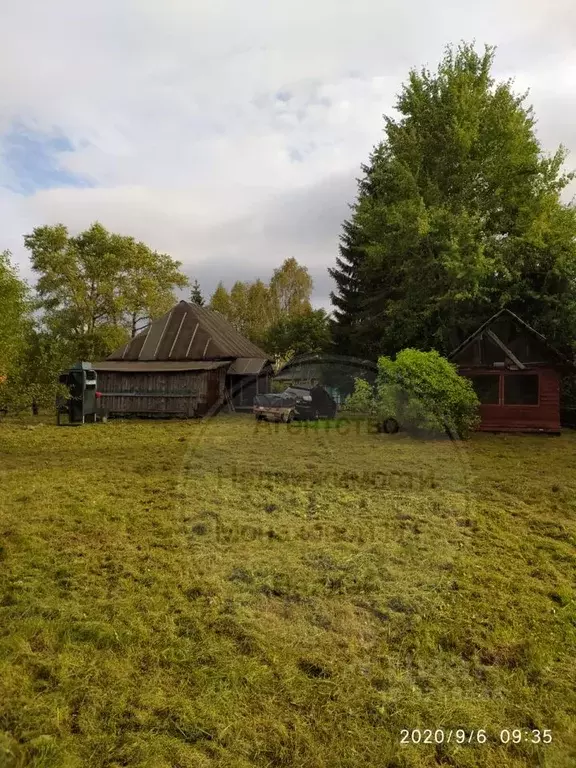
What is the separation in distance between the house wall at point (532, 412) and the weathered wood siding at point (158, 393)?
12727mm

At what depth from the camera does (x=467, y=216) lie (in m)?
19.8

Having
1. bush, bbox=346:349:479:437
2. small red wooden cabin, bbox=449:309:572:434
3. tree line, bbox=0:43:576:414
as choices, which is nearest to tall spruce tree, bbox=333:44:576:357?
tree line, bbox=0:43:576:414

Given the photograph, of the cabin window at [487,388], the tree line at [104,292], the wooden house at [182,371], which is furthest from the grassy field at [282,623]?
the tree line at [104,292]

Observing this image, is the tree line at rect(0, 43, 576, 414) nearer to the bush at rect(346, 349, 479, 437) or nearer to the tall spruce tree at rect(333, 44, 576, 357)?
the tall spruce tree at rect(333, 44, 576, 357)

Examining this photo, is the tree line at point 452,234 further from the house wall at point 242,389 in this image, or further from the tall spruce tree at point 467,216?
the house wall at point 242,389

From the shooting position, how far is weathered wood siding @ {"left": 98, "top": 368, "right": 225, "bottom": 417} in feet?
73.1

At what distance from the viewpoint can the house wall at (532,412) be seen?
16891 mm

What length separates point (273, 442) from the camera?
567 inches

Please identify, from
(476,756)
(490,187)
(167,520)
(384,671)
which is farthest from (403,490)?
(490,187)

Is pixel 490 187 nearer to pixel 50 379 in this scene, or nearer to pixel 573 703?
pixel 50 379

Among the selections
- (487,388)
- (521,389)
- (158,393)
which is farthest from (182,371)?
(521,389)

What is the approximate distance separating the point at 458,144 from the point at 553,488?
60.7ft

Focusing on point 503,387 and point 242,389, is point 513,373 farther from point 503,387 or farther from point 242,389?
point 242,389

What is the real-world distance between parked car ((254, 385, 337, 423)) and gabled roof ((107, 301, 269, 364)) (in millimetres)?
5711
